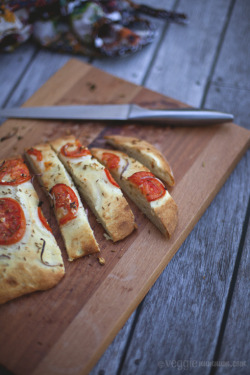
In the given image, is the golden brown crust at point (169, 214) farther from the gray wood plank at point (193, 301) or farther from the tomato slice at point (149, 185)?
the gray wood plank at point (193, 301)

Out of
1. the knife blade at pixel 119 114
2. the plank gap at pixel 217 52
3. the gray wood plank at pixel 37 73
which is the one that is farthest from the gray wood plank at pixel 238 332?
the gray wood plank at pixel 37 73

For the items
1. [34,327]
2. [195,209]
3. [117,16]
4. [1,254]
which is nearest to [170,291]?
[195,209]

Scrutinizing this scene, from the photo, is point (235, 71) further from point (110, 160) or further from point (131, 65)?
point (110, 160)

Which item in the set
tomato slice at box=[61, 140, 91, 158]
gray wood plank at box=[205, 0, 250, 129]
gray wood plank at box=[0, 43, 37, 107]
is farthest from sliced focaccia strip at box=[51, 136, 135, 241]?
gray wood plank at box=[205, 0, 250, 129]

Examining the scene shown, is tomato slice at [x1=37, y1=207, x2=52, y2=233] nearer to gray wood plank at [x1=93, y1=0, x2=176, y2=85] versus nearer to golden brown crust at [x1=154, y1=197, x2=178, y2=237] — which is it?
golden brown crust at [x1=154, y1=197, x2=178, y2=237]

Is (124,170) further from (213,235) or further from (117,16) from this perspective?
(117,16)

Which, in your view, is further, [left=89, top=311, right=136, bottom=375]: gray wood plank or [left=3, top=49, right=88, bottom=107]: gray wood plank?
[left=3, top=49, right=88, bottom=107]: gray wood plank
